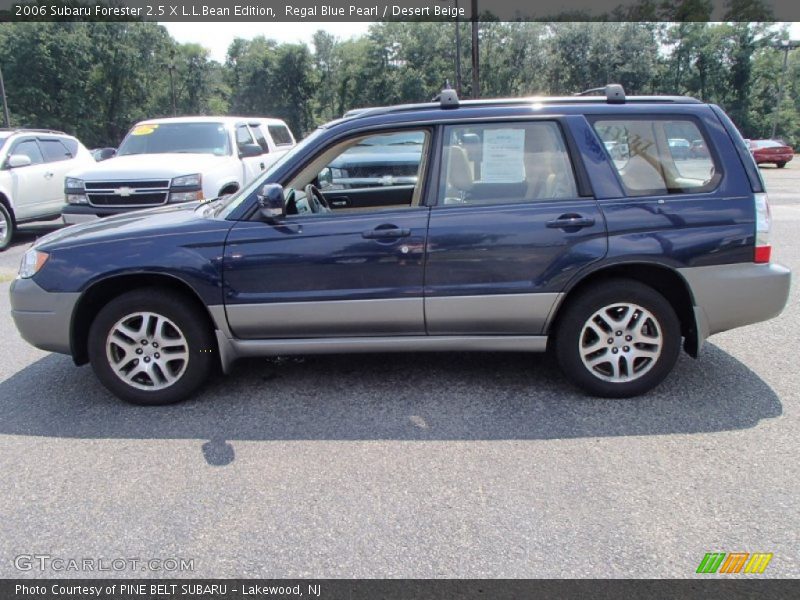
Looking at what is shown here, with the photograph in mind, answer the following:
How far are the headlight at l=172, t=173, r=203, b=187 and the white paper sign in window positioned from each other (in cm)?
542

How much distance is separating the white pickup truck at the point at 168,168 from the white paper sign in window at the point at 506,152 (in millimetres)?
4488

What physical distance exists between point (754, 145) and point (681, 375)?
2914cm

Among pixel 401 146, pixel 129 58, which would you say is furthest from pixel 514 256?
pixel 129 58

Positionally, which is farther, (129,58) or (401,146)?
(129,58)

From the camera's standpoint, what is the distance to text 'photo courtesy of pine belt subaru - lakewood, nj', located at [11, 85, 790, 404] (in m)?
3.82

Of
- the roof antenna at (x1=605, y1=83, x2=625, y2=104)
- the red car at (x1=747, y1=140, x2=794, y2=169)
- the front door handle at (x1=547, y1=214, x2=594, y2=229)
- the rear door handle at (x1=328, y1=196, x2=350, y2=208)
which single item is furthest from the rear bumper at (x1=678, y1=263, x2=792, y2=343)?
the red car at (x1=747, y1=140, x2=794, y2=169)

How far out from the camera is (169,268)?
151 inches

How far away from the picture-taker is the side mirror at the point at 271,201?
3.75 m

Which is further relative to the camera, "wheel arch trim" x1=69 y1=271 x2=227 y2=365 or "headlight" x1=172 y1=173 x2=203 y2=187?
"headlight" x1=172 y1=173 x2=203 y2=187

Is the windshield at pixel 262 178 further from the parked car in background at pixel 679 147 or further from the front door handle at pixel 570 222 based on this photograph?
the parked car in background at pixel 679 147

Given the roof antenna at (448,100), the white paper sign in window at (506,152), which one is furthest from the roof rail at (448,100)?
the white paper sign in window at (506,152)
